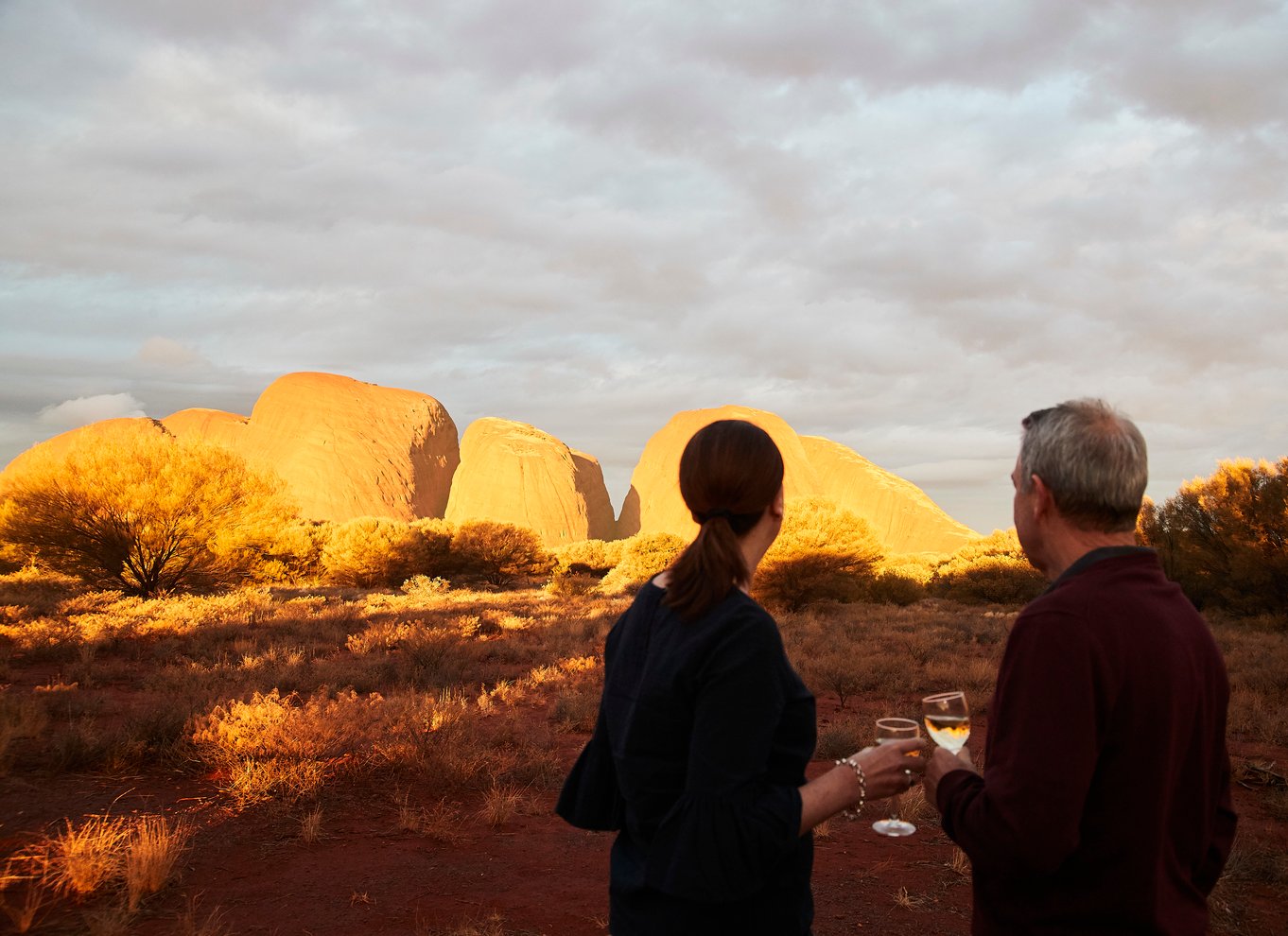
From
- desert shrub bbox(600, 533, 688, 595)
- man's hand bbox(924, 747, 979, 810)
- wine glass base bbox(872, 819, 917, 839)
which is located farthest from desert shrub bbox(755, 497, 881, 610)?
man's hand bbox(924, 747, 979, 810)

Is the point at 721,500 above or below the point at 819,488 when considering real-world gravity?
above

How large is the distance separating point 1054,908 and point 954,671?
981cm

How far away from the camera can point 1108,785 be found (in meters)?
1.53

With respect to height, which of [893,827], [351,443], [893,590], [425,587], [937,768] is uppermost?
[351,443]

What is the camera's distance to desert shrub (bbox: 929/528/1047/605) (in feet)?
76.5

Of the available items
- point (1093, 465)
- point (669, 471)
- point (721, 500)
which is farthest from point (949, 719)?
point (669, 471)

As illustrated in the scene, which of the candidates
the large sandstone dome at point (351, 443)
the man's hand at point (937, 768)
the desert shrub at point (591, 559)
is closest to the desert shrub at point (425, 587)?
the desert shrub at point (591, 559)

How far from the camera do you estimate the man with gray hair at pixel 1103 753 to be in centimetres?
147

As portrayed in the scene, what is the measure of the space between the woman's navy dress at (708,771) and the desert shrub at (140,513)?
20.4 metres

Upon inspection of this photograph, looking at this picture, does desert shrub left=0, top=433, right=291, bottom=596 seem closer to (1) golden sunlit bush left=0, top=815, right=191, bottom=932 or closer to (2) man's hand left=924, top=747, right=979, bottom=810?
(1) golden sunlit bush left=0, top=815, right=191, bottom=932

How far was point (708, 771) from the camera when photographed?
1.47m

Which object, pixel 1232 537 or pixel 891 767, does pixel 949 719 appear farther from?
pixel 1232 537

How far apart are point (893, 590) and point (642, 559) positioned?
9.92m

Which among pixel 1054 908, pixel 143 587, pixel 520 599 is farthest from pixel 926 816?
pixel 143 587
